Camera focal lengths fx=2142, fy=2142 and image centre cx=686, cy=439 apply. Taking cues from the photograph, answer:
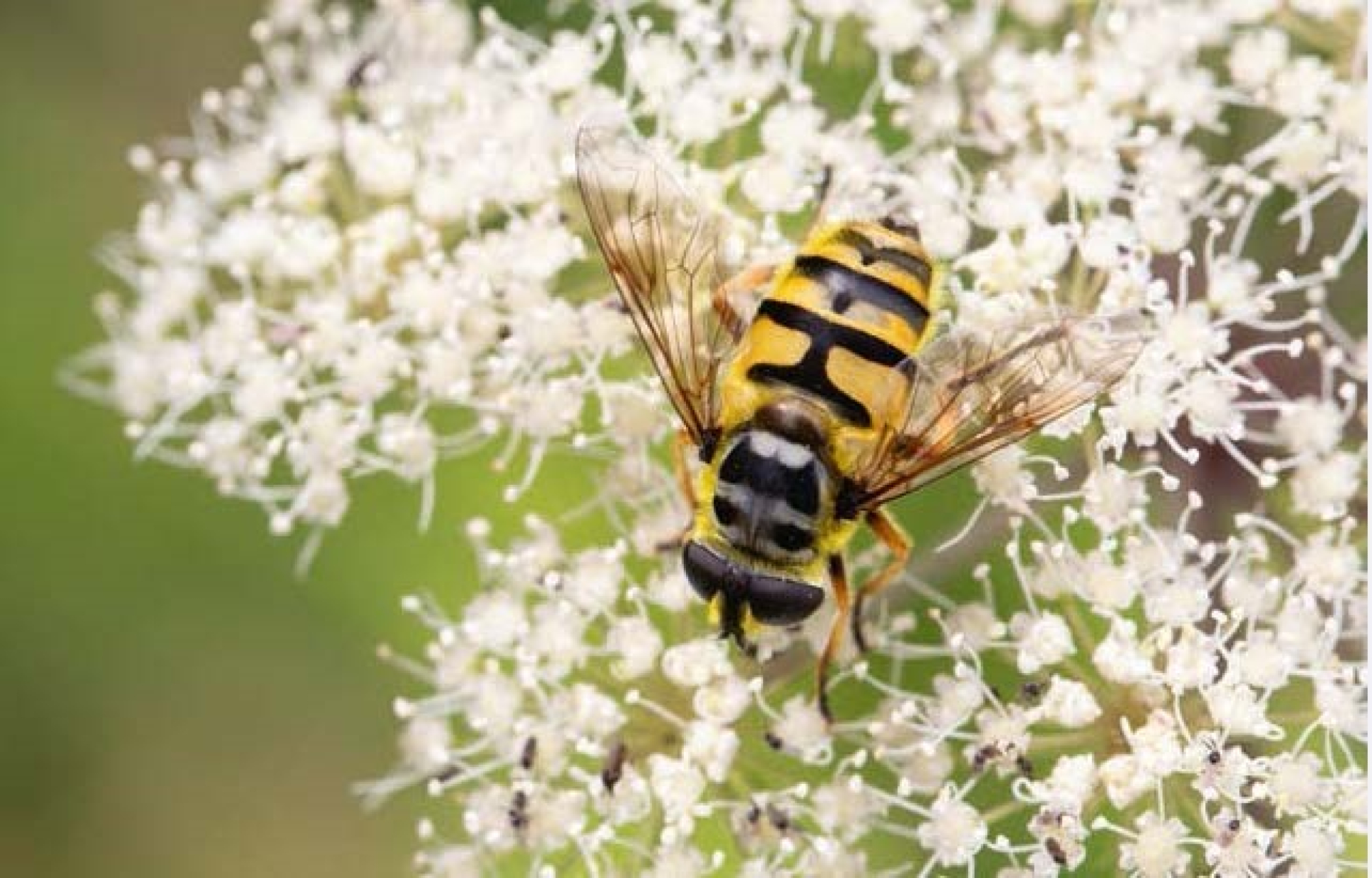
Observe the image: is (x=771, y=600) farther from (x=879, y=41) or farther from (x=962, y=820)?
(x=879, y=41)

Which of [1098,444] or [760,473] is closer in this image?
[760,473]

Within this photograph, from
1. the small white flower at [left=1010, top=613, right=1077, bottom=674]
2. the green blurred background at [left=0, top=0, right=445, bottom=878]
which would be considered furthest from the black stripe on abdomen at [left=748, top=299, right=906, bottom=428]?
the green blurred background at [left=0, top=0, right=445, bottom=878]

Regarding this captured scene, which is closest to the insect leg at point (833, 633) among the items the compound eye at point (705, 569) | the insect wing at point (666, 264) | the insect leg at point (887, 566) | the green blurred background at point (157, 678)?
the insect leg at point (887, 566)

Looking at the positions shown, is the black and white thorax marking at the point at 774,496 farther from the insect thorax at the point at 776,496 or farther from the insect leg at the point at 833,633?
the insect leg at the point at 833,633

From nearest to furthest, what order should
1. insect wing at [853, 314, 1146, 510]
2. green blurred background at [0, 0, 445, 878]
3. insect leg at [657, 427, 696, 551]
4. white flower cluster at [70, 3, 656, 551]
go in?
1. insect wing at [853, 314, 1146, 510]
2. insect leg at [657, 427, 696, 551]
3. white flower cluster at [70, 3, 656, 551]
4. green blurred background at [0, 0, 445, 878]

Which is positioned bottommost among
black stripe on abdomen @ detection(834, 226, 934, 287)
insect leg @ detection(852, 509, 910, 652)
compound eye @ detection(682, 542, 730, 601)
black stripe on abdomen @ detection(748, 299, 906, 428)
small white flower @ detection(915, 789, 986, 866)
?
small white flower @ detection(915, 789, 986, 866)

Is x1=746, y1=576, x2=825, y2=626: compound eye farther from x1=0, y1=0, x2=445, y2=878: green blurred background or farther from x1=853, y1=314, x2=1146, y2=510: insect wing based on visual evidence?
x1=0, y1=0, x2=445, y2=878: green blurred background

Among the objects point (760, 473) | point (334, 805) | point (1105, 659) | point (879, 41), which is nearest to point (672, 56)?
point (879, 41)
